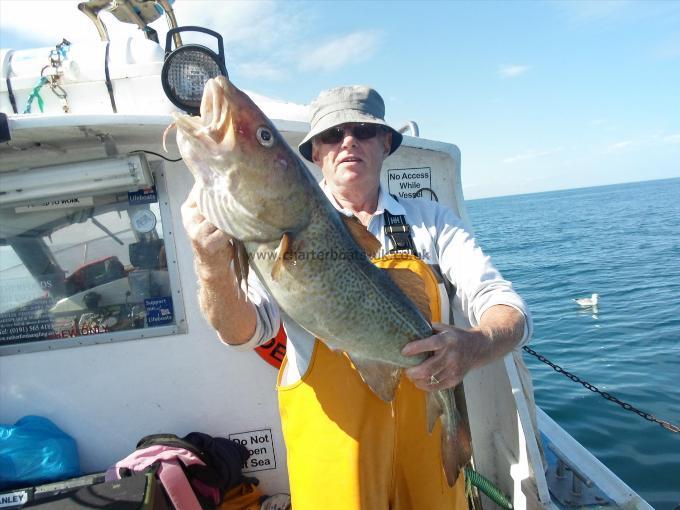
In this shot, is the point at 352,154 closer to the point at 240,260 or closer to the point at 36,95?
the point at 240,260

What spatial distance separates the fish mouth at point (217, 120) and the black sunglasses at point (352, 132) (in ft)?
3.73

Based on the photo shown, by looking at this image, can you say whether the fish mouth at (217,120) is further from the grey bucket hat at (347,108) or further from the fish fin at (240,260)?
the grey bucket hat at (347,108)

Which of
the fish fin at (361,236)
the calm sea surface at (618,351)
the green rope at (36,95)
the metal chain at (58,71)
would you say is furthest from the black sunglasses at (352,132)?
the calm sea surface at (618,351)

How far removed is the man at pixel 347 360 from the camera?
214cm

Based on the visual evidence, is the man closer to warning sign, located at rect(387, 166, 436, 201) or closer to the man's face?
the man's face

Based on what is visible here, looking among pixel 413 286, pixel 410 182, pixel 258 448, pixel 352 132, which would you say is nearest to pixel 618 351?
pixel 410 182

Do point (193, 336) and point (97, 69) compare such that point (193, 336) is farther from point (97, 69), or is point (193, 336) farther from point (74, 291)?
point (97, 69)

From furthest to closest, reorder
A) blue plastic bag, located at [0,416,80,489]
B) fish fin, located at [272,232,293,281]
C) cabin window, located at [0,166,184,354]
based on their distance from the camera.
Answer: cabin window, located at [0,166,184,354] < blue plastic bag, located at [0,416,80,489] < fish fin, located at [272,232,293,281]

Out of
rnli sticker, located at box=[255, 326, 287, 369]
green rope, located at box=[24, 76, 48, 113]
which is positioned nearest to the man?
rnli sticker, located at box=[255, 326, 287, 369]

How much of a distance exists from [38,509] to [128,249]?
191 centimetres

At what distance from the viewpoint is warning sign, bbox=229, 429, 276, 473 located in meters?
3.85

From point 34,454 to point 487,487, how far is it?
348cm

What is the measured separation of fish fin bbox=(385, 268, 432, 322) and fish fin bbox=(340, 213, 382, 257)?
0.15m

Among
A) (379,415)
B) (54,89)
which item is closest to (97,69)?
(54,89)
